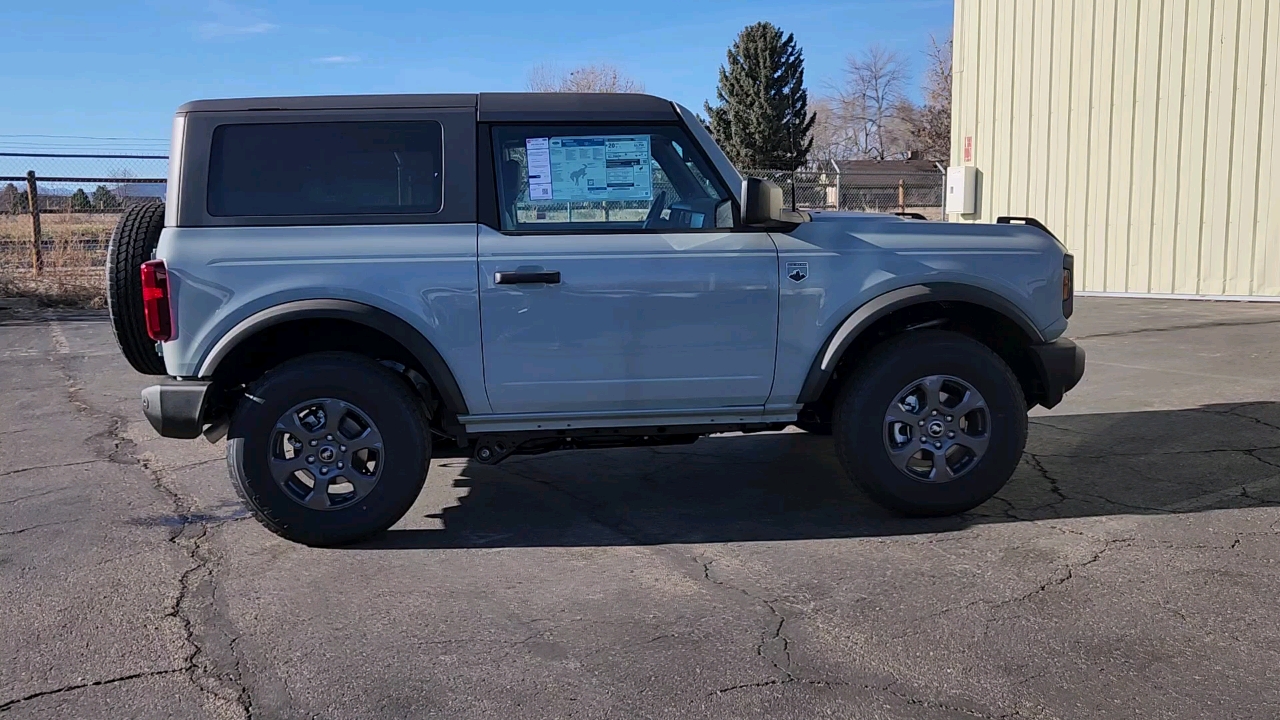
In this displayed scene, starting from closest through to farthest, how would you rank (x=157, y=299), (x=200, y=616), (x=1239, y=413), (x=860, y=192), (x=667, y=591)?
(x=200, y=616) → (x=667, y=591) → (x=157, y=299) → (x=1239, y=413) → (x=860, y=192)

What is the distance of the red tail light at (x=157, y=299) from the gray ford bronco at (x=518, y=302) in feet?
0.04

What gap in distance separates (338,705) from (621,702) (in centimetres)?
85

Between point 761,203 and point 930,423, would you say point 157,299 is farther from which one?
point 930,423

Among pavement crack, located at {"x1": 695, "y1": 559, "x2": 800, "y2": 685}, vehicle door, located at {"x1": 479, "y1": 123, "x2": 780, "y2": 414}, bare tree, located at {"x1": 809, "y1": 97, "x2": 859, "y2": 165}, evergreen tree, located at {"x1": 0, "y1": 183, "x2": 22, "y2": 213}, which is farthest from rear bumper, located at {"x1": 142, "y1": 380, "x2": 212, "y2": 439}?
bare tree, located at {"x1": 809, "y1": 97, "x2": 859, "y2": 165}

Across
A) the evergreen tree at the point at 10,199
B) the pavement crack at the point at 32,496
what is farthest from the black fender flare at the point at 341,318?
the evergreen tree at the point at 10,199

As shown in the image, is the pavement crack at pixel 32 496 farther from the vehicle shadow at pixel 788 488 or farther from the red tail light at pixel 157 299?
the vehicle shadow at pixel 788 488

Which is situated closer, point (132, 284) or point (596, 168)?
point (132, 284)

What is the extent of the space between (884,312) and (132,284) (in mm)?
3287

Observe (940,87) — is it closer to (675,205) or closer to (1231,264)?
(1231,264)

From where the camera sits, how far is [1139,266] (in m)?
13.8

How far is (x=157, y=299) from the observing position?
14.5 feet

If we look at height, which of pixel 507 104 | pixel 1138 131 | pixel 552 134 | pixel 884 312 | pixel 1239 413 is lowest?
pixel 1239 413

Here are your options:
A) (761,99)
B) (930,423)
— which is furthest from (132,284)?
(761,99)

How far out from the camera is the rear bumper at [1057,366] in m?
4.94
